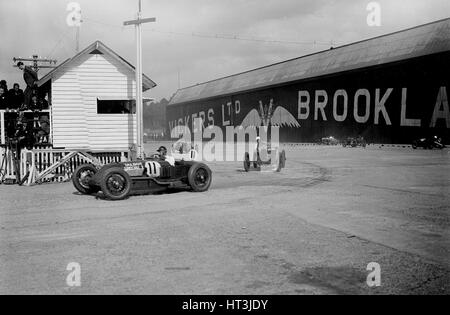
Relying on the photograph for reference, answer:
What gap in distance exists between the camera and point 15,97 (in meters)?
16.2

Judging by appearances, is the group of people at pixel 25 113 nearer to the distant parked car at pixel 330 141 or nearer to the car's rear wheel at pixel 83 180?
the car's rear wheel at pixel 83 180

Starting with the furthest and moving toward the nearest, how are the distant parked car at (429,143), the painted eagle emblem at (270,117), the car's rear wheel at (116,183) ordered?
the painted eagle emblem at (270,117), the distant parked car at (429,143), the car's rear wheel at (116,183)

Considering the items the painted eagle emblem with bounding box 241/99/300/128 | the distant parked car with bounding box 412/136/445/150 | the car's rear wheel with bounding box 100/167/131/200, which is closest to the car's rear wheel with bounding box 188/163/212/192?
the car's rear wheel with bounding box 100/167/131/200

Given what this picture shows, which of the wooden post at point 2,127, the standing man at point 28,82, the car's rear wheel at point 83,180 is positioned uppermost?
the standing man at point 28,82

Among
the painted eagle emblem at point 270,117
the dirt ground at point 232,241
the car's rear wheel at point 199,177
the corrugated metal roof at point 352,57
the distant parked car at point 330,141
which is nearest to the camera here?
the dirt ground at point 232,241

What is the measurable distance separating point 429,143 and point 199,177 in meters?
22.5

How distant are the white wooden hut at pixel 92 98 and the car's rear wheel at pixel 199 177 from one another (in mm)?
5772

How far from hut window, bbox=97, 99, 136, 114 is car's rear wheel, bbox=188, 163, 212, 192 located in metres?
6.88

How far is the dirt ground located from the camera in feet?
15.3

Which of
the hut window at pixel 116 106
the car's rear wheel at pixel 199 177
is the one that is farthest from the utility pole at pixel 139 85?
the car's rear wheel at pixel 199 177

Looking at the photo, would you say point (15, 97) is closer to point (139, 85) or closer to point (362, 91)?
point (139, 85)

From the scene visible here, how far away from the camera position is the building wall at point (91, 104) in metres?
16.9

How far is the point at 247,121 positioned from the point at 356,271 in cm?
4500
